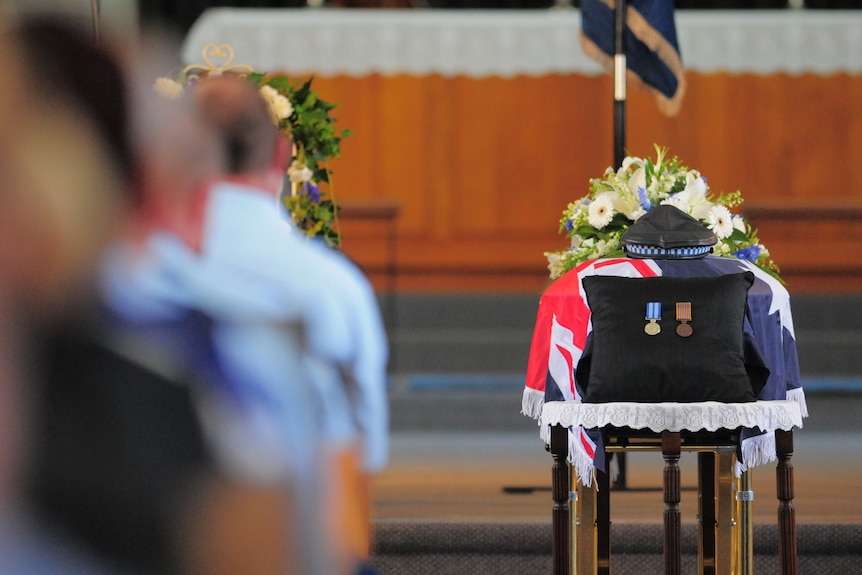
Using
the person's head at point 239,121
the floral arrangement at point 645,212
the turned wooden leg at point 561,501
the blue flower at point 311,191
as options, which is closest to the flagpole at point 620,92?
the floral arrangement at point 645,212

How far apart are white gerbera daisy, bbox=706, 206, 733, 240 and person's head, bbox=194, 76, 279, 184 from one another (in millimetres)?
2350

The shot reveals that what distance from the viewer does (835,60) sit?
5945 mm

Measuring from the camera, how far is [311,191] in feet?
13.4

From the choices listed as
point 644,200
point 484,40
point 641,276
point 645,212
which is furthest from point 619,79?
point 484,40

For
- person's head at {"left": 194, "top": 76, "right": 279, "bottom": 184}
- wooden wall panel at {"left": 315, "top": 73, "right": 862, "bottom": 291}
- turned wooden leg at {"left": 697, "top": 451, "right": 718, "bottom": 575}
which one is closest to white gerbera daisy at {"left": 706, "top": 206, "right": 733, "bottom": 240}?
turned wooden leg at {"left": 697, "top": 451, "right": 718, "bottom": 575}

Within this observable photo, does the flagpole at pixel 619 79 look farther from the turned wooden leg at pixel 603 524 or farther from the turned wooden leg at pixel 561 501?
the turned wooden leg at pixel 561 501

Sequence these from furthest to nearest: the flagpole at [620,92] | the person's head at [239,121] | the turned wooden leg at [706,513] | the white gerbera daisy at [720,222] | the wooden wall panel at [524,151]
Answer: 1. the wooden wall panel at [524,151]
2. the flagpole at [620,92]
3. the white gerbera daisy at [720,222]
4. the turned wooden leg at [706,513]
5. the person's head at [239,121]

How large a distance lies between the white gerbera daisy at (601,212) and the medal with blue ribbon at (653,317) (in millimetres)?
867

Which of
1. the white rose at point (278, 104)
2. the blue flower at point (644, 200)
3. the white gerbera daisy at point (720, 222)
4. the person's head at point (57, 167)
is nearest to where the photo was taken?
the person's head at point (57, 167)

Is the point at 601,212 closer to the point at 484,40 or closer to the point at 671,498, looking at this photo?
the point at 671,498

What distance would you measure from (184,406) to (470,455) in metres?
4.03

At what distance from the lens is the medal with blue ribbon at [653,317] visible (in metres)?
2.53

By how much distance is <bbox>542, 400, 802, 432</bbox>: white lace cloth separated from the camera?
99.3 inches

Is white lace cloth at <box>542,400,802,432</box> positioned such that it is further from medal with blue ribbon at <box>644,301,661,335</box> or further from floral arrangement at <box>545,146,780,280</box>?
floral arrangement at <box>545,146,780,280</box>
